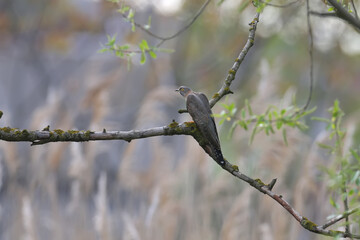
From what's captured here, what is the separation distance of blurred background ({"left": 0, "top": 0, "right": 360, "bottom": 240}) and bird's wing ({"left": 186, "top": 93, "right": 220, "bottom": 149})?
0.79 m

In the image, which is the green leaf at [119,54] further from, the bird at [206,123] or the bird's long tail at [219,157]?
the bird's long tail at [219,157]

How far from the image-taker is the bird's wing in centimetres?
120

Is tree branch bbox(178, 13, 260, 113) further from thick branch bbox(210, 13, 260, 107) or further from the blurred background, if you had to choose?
the blurred background

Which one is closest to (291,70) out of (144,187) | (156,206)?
(144,187)

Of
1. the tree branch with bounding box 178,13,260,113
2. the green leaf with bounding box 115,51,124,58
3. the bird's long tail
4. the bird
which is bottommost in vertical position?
the bird's long tail

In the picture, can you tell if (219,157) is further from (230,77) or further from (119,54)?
(119,54)

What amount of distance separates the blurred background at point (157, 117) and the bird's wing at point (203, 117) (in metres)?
0.79

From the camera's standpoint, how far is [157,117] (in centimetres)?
346

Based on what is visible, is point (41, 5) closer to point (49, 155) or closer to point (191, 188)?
point (49, 155)

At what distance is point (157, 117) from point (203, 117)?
227cm

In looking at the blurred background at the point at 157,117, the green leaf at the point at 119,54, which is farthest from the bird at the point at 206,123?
the blurred background at the point at 157,117

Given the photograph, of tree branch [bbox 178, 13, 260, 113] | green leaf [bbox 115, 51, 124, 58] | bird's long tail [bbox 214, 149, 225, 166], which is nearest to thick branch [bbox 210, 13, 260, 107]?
tree branch [bbox 178, 13, 260, 113]

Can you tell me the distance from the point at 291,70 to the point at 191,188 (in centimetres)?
437

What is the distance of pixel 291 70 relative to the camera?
685 cm
